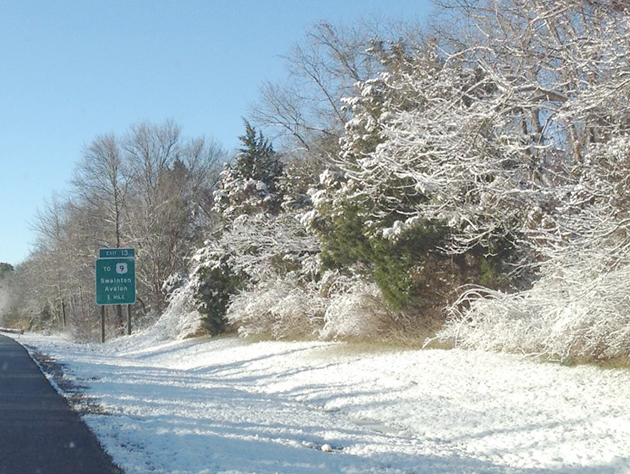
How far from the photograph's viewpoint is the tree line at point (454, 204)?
1137cm

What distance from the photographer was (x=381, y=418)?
1089 centimetres

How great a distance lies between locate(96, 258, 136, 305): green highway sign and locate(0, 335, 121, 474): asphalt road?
15942mm

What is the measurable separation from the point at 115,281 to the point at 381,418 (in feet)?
68.9

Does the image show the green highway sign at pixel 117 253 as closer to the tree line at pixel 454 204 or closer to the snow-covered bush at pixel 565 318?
the tree line at pixel 454 204

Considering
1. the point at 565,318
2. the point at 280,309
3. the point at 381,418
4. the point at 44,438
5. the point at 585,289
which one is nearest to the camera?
the point at 44,438

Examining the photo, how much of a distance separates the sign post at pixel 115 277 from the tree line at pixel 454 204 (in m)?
3.02

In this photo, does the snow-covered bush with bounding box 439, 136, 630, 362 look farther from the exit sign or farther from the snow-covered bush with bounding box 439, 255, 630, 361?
the exit sign

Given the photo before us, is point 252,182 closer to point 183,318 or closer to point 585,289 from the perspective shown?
point 183,318

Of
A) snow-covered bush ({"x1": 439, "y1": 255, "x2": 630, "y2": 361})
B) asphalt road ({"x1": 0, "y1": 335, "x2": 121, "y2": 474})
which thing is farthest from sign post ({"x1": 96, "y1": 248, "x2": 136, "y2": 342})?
snow-covered bush ({"x1": 439, "y1": 255, "x2": 630, "y2": 361})

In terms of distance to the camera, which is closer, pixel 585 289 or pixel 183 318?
pixel 585 289

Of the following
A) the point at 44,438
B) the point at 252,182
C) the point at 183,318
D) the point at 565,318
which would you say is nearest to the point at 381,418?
the point at 565,318

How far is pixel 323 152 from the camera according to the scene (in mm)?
26828

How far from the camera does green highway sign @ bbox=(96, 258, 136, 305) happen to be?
29172 mm

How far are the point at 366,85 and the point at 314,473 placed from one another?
49.2 ft
